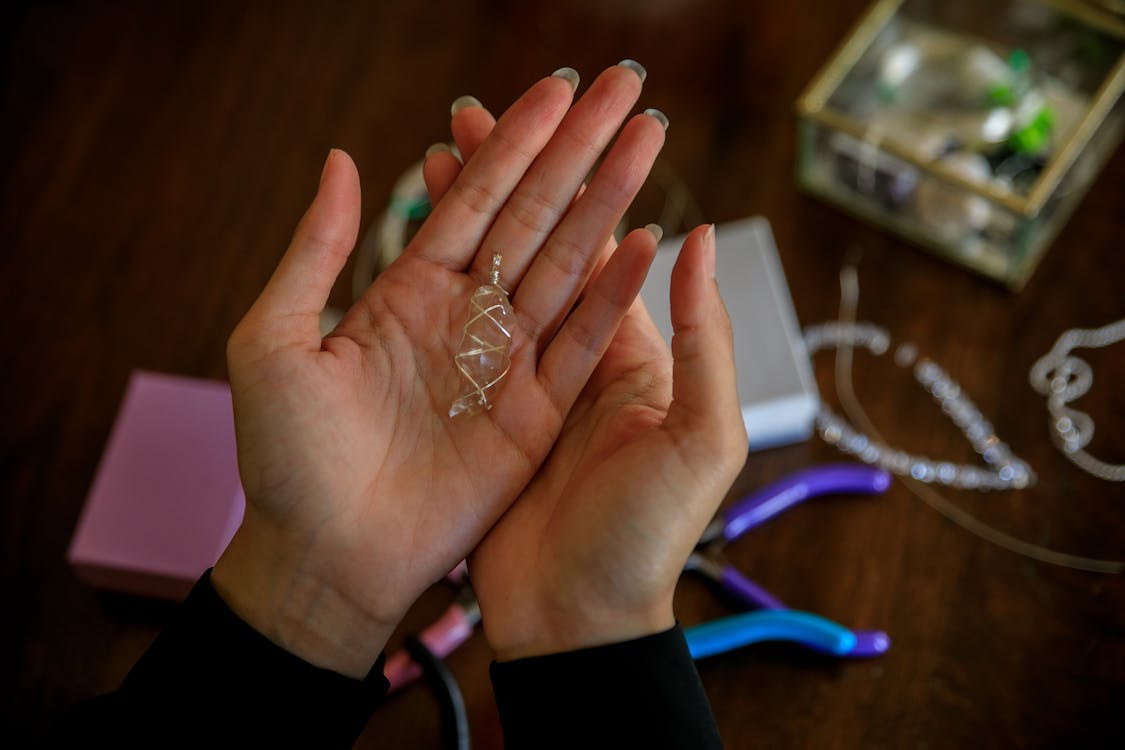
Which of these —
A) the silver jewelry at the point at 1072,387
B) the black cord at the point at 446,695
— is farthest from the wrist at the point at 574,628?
the silver jewelry at the point at 1072,387

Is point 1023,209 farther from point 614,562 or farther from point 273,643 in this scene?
point 273,643

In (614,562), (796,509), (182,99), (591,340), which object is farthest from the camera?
(182,99)

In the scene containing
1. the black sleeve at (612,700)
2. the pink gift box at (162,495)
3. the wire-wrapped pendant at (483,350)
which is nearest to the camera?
the black sleeve at (612,700)

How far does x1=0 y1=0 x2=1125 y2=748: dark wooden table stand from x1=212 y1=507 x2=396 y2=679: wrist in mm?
147

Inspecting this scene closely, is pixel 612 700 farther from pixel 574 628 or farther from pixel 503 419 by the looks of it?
pixel 503 419

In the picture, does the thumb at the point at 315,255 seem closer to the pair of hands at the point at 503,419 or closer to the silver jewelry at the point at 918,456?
the pair of hands at the point at 503,419

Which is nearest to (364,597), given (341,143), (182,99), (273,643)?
(273,643)

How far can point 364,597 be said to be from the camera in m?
0.82

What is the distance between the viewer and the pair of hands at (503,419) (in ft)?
2.46

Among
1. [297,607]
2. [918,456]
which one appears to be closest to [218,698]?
[297,607]

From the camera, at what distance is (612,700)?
73cm

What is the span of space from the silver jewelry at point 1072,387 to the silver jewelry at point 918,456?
0.05m

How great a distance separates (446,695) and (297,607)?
6.1 inches

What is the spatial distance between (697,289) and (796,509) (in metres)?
0.33
